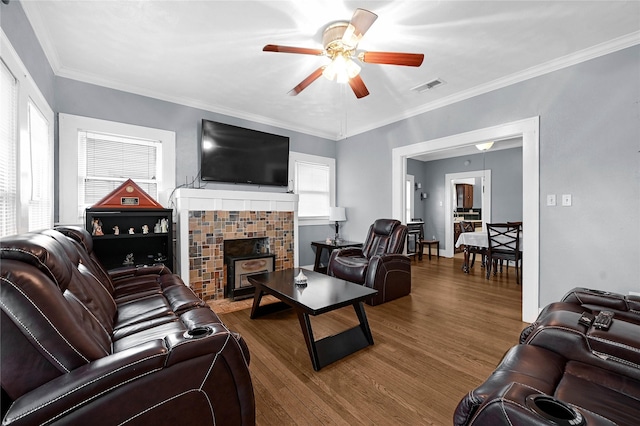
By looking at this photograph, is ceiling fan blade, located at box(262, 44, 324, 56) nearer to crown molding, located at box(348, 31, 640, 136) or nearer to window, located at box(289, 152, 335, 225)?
crown molding, located at box(348, 31, 640, 136)

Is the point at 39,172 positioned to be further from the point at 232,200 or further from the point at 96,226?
the point at 232,200

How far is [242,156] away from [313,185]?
1.64 m

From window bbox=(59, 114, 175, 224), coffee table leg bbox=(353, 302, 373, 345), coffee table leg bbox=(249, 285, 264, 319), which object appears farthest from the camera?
window bbox=(59, 114, 175, 224)

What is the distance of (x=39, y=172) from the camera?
2.54m

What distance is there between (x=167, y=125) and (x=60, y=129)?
1.08 metres

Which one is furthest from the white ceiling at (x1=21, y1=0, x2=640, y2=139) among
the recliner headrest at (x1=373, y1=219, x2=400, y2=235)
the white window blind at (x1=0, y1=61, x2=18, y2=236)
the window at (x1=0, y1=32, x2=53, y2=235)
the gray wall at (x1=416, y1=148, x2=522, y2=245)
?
the gray wall at (x1=416, y1=148, x2=522, y2=245)

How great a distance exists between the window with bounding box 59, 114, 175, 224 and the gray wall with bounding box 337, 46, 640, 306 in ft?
14.0

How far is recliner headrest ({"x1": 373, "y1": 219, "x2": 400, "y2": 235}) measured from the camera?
13.1 ft

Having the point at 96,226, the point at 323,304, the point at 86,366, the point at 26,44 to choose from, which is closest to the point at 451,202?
the point at 323,304

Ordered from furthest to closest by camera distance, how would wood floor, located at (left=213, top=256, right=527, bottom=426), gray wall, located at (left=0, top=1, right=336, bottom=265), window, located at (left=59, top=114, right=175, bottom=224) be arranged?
window, located at (left=59, top=114, right=175, bottom=224) < gray wall, located at (left=0, top=1, right=336, bottom=265) < wood floor, located at (left=213, top=256, right=527, bottom=426)

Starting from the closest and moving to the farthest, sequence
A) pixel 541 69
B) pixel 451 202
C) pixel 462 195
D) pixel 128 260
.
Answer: pixel 541 69 < pixel 128 260 < pixel 451 202 < pixel 462 195

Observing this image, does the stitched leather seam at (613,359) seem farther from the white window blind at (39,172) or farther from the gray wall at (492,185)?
the gray wall at (492,185)

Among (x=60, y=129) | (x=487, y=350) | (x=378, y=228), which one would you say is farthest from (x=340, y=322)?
(x=60, y=129)

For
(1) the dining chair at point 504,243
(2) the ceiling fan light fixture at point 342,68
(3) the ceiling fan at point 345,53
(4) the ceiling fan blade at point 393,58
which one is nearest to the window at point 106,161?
(3) the ceiling fan at point 345,53
